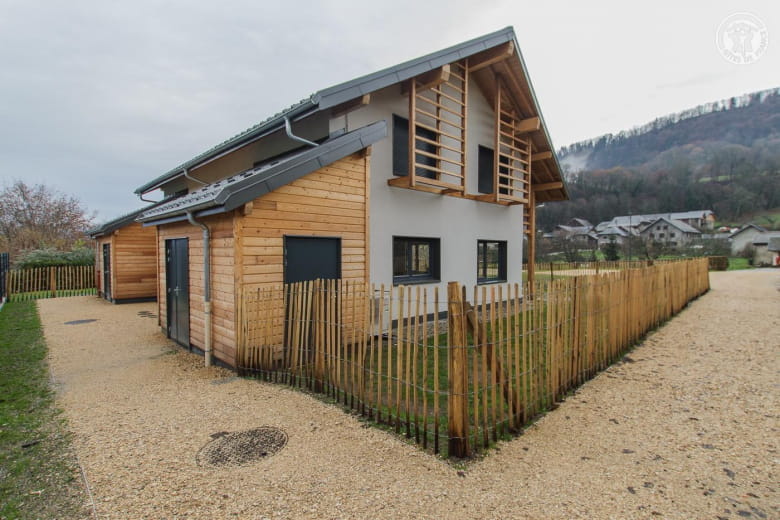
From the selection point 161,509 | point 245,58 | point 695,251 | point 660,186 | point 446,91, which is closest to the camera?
point 161,509

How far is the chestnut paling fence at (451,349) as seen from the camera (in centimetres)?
349

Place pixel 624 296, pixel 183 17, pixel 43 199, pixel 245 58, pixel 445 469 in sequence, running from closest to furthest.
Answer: pixel 445 469 → pixel 624 296 → pixel 183 17 → pixel 245 58 → pixel 43 199

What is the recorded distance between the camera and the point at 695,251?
3734cm

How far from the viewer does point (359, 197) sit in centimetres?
746

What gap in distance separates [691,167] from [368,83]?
125 metres

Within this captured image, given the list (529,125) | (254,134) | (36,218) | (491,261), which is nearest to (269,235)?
(254,134)

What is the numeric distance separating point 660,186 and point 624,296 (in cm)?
10010

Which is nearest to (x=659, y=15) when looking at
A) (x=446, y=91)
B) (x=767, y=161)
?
(x=446, y=91)

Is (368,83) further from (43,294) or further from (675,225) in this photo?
(675,225)

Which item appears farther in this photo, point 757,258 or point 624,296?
point 757,258

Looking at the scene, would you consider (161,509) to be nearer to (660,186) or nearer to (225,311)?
(225,311)

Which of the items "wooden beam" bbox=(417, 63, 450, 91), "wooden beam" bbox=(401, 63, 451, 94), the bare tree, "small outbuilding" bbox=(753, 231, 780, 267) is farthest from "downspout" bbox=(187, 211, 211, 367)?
"small outbuilding" bbox=(753, 231, 780, 267)

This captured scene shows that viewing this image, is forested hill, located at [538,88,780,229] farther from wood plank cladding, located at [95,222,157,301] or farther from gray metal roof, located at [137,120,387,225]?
gray metal roof, located at [137,120,387,225]

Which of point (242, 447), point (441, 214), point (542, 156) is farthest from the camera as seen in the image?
point (542, 156)
